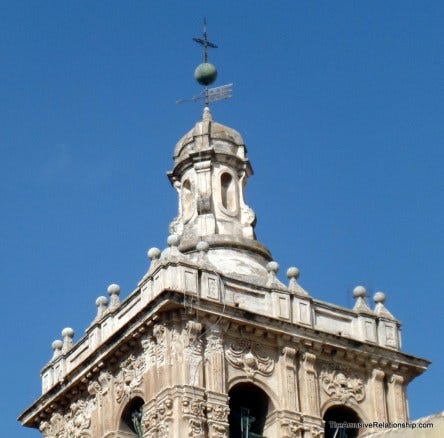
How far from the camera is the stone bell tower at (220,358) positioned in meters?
38.2

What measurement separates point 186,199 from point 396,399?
6.99 metres

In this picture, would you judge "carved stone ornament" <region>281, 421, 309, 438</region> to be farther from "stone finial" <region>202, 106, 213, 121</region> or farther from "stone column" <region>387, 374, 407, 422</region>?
"stone finial" <region>202, 106, 213, 121</region>

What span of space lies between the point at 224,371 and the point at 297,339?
1954mm

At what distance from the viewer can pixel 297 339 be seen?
39.5 m

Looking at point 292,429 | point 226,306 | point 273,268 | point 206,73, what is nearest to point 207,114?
point 206,73

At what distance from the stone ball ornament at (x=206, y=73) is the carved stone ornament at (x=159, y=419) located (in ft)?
31.3

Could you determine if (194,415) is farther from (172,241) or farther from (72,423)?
(72,423)

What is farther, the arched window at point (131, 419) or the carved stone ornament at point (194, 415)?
the arched window at point (131, 419)

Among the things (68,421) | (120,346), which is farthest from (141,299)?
(68,421)

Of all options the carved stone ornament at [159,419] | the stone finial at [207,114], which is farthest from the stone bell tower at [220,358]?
the stone finial at [207,114]

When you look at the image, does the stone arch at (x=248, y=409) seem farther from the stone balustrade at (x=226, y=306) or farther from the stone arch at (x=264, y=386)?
the stone balustrade at (x=226, y=306)

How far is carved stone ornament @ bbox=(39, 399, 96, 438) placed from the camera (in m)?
40.5

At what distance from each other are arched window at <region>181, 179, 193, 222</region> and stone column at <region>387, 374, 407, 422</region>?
625 centimetres

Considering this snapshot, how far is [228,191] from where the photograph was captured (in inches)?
1708
